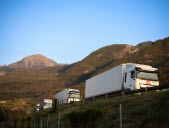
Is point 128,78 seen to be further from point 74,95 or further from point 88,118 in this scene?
point 74,95

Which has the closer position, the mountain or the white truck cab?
the white truck cab

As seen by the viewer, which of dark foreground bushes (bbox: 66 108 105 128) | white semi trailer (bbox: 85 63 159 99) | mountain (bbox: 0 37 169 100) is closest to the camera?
dark foreground bushes (bbox: 66 108 105 128)

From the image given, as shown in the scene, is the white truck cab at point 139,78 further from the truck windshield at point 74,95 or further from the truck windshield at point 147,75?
the truck windshield at point 74,95

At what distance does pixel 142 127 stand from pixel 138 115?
184 centimetres

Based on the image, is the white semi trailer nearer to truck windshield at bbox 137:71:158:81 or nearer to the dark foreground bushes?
truck windshield at bbox 137:71:158:81

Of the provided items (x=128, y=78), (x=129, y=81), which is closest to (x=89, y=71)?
(x=128, y=78)

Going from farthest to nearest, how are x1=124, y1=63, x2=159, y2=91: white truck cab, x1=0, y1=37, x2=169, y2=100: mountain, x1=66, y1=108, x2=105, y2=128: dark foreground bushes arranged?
x1=0, y1=37, x2=169, y2=100: mountain
x1=124, y1=63, x2=159, y2=91: white truck cab
x1=66, y1=108, x2=105, y2=128: dark foreground bushes

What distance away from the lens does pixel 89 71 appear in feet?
465

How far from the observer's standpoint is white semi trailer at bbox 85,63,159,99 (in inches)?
882

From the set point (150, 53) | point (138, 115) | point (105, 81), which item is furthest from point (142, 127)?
point (150, 53)

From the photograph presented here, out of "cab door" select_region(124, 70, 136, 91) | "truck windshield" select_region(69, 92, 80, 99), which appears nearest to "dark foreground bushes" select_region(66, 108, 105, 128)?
"cab door" select_region(124, 70, 136, 91)

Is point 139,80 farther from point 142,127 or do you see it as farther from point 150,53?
point 150,53

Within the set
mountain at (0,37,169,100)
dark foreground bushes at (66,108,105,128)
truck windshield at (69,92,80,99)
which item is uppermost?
mountain at (0,37,169,100)

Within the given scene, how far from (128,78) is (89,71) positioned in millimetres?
118493
